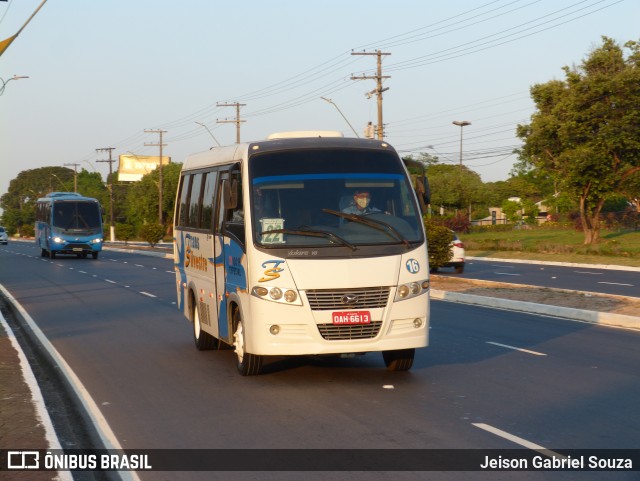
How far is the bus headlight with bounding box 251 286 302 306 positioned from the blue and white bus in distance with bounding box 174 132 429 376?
0.01 m

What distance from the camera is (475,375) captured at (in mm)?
12305

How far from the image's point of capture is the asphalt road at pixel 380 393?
8688mm

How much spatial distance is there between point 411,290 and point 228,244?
8.23 ft

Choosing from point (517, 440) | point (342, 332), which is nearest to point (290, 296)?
point (342, 332)

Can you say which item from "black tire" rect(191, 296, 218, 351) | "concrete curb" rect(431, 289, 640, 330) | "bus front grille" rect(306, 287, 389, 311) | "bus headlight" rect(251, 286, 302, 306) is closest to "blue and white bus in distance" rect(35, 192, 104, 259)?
"concrete curb" rect(431, 289, 640, 330)

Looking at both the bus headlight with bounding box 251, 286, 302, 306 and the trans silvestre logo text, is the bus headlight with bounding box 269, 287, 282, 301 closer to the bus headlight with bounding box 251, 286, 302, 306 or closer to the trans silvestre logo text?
the bus headlight with bounding box 251, 286, 302, 306

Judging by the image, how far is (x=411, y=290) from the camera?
1162 centimetres

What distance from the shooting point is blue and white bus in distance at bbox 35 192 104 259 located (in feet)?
178

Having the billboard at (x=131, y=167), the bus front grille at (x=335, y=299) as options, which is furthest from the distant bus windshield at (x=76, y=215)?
the billboard at (x=131, y=167)

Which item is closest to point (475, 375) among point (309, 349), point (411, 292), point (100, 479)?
point (411, 292)

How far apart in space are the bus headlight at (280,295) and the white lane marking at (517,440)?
2.84 metres

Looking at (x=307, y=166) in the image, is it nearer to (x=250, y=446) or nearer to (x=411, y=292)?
(x=411, y=292)

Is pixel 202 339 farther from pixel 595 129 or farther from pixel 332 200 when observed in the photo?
pixel 595 129

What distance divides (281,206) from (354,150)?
1.25 metres
